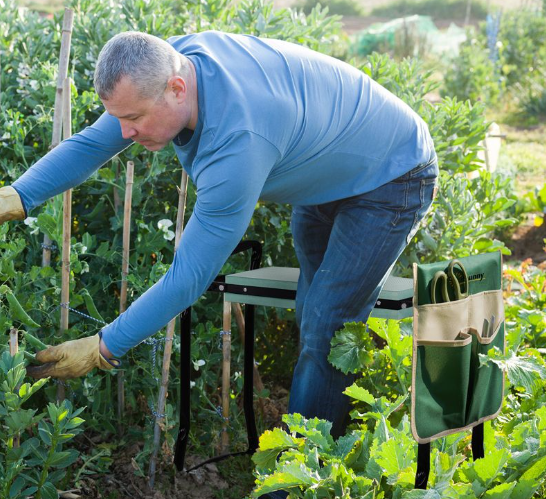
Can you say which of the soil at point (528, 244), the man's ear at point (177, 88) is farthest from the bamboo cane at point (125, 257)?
the soil at point (528, 244)

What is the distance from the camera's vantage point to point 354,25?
23.4m

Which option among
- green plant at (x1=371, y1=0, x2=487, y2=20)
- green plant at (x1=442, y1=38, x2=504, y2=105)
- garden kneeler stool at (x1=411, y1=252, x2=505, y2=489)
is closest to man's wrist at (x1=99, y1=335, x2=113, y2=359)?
garden kneeler stool at (x1=411, y1=252, x2=505, y2=489)

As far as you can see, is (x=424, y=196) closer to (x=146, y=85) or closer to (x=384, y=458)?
(x=384, y=458)

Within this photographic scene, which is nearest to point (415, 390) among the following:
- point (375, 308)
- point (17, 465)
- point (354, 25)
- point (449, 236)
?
point (375, 308)

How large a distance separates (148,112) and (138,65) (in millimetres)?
124

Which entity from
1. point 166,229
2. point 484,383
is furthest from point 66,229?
point 484,383

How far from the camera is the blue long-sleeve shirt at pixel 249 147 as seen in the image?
6.41 feet

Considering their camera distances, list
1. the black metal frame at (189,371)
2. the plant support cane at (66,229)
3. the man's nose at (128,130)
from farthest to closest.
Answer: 1. the black metal frame at (189,371)
2. the plant support cane at (66,229)
3. the man's nose at (128,130)

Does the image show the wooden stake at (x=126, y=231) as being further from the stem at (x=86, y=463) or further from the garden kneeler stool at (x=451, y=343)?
the garden kneeler stool at (x=451, y=343)

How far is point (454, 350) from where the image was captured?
186 cm

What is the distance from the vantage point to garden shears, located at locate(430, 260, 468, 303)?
1.80 metres

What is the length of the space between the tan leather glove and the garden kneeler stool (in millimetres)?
1222

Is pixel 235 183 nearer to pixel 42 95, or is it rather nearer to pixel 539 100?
pixel 42 95

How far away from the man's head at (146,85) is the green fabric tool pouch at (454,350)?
71cm
